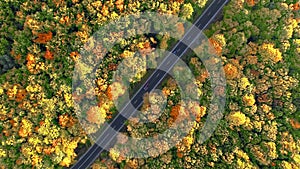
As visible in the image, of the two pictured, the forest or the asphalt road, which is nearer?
the forest

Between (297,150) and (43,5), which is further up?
(297,150)

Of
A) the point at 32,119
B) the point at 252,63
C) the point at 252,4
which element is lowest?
the point at 32,119

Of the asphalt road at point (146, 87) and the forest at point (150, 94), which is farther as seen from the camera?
the asphalt road at point (146, 87)

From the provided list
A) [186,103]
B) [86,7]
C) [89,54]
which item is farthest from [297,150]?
[86,7]

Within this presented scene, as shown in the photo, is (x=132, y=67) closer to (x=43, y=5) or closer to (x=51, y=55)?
(x=51, y=55)

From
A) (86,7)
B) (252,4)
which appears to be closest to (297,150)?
(252,4)

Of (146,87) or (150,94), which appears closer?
(150,94)

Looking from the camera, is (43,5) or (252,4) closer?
(43,5)

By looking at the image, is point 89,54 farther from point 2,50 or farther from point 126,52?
point 2,50
